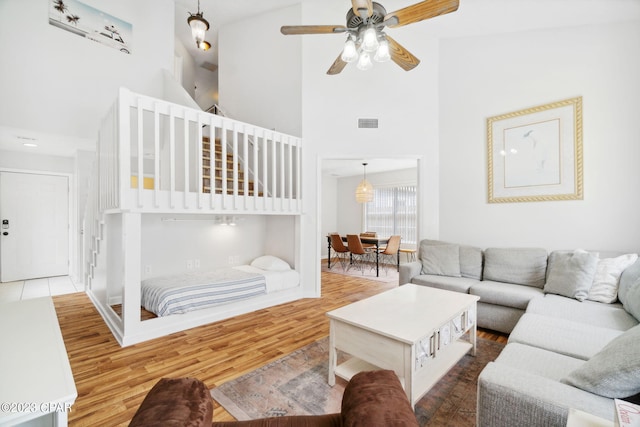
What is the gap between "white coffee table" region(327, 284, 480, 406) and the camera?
1676 mm

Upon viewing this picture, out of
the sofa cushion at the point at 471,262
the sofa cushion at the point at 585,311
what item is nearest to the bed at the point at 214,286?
the sofa cushion at the point at 471,262

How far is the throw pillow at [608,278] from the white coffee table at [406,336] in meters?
1.19

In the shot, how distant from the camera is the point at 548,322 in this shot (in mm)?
2066

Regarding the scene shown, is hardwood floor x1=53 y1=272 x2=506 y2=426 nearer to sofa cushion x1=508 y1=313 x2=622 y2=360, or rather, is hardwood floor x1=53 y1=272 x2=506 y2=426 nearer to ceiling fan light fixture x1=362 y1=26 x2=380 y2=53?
sofa cushion x1=508 y1=313 x2=622 y2=360

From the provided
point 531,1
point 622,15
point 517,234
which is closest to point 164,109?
point 531,1

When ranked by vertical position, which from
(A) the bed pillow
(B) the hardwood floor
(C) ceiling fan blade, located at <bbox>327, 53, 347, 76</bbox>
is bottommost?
(B) the hardwood floor

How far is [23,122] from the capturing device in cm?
340

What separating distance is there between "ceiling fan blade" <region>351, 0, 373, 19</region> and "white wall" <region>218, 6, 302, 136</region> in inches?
92.4

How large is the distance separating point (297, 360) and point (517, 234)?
309 centimetres

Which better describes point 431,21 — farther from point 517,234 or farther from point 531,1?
point 517,234

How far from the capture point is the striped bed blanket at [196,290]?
2.91 meters

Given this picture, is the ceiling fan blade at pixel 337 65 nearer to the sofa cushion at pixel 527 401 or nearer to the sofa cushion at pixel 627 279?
the sofa cushion at pixel 527 401

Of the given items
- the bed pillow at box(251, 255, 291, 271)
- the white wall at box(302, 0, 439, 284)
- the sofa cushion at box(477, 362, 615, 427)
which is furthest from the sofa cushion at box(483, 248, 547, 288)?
the bed pillow at box(251, 255, 291, 271)

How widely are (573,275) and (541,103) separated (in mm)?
2064
